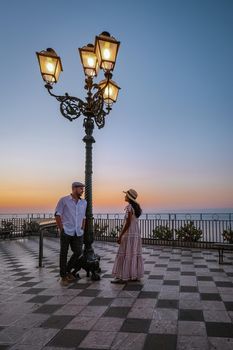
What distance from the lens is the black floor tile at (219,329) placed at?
3174 millimetres

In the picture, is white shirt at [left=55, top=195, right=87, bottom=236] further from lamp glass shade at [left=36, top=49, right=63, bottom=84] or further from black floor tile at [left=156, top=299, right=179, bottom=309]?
lamp glass shade at [left=36, top=49, right=63, bottom=84]

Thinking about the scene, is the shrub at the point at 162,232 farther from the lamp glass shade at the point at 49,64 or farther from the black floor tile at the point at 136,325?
the black floor tile at the point at 136,325

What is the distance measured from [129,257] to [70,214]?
1.38 metres

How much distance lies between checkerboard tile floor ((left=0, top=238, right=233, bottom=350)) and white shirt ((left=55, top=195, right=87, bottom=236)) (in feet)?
3.27

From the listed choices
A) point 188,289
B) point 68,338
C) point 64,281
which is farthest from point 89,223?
point 68,338

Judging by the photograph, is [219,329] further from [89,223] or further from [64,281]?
[89,223]

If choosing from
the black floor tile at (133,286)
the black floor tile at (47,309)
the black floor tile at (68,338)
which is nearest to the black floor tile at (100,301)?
the black floor tile at (47,309)

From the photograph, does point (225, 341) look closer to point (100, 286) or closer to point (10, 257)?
point (100, 286)

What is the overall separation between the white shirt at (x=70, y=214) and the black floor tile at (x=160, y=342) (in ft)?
9.90

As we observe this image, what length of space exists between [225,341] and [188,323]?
1.82 feet

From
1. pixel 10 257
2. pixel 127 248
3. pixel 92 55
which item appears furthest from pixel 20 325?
pixel 10 257

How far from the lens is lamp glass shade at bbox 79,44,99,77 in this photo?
6508 mm

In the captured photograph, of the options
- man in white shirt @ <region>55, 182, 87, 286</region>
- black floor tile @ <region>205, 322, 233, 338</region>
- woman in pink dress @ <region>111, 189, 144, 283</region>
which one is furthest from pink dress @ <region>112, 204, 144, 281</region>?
black floor tile @ <region>205, 322, 233, 338</region>

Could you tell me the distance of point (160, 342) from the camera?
117 inches
